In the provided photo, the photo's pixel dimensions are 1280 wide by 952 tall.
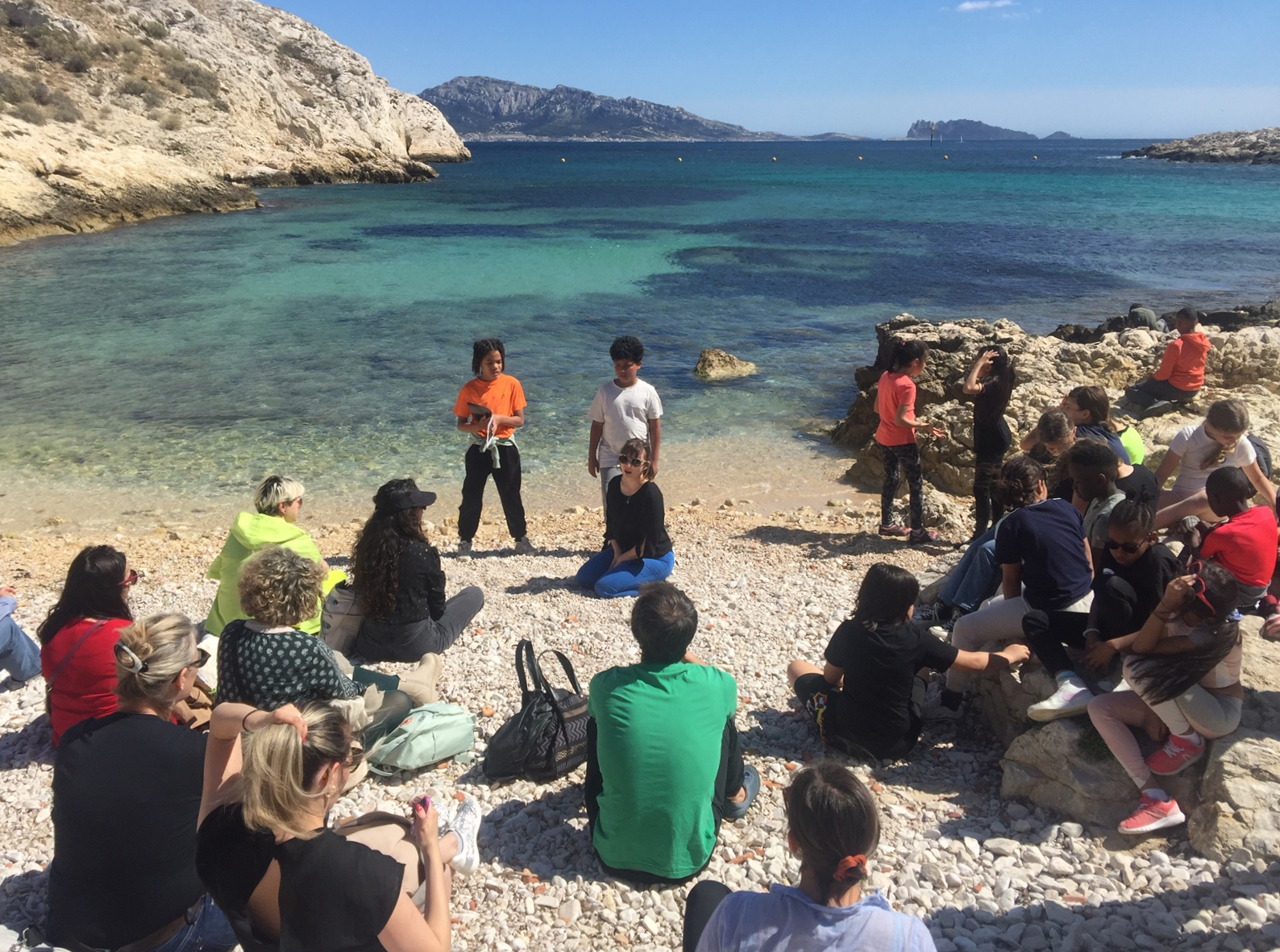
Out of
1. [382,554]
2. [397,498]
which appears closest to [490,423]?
[397,498]

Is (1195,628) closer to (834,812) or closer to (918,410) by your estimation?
(834,812)

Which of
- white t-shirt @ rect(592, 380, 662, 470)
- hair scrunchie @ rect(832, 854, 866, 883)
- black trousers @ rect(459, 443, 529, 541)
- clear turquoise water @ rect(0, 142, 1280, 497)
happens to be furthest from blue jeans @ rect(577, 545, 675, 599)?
clear turquoise water @ rect(0, 142, 1280, 497)

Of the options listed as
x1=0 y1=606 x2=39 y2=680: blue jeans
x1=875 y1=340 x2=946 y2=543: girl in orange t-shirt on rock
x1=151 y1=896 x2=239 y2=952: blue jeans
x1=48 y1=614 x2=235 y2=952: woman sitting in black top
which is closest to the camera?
x1=48 y1=614 x2=235 y2=952: woman sitting in black top

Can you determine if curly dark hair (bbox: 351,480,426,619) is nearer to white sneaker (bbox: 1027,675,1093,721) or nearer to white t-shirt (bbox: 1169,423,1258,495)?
white sneaker (bbox: 1027,675,1093,721)

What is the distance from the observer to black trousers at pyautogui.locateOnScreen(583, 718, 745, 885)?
3.99 m

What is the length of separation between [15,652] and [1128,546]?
6859 mm

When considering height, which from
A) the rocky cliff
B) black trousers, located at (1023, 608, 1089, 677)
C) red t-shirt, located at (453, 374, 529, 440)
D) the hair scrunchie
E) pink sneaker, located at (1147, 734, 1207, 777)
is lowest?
pink sneaker, located at (1147, 734, 1207, 777)

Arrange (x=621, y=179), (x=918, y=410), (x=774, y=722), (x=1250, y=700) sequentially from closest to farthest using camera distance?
(x=1250, y=700) → (x=774, y=722) → (x=918, y=410) → (x=621, y=179)

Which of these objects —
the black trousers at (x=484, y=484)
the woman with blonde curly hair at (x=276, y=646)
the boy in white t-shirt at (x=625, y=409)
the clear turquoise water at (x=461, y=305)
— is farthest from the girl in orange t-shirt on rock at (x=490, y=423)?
the clear turquoise water at (x=461, y=305)

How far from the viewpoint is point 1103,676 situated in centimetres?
469

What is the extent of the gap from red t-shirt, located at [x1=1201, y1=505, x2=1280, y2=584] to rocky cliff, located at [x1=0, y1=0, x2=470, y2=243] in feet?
127

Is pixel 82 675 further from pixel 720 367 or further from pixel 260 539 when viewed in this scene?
pixel 720 367

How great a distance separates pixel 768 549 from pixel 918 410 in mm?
5161

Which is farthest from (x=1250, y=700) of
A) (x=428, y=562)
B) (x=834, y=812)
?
(x=428, y=562)
